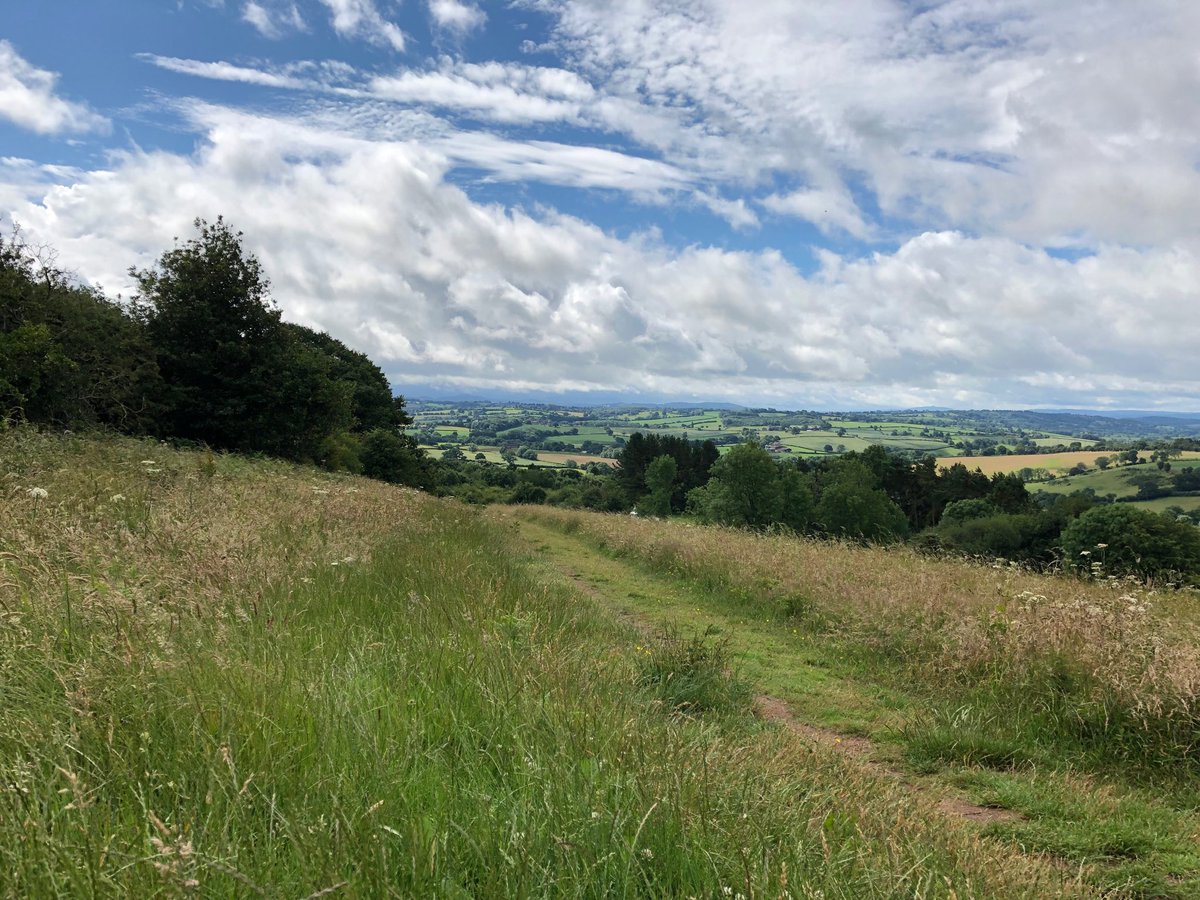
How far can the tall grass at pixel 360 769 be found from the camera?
1851 millimetres

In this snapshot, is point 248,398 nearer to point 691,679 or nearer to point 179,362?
point 179,362

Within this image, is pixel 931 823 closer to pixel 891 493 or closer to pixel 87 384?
pixel 87 384

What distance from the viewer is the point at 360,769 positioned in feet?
7.93

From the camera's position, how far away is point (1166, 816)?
4293 mm

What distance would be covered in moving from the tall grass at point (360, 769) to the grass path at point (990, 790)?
72 cm

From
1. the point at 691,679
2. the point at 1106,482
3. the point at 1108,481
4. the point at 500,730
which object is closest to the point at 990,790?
the point at 691,679

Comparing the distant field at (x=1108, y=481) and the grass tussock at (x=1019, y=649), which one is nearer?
the grass tussock at (x=1019, y=649)

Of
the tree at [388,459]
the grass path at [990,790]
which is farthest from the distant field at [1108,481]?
the grass path at [990,790]

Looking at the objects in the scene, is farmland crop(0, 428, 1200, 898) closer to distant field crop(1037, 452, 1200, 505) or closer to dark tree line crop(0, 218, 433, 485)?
dark tree line crop(0, 218, 433, 485)

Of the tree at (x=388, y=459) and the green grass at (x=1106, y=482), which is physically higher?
the tree at (x=388, y=459)

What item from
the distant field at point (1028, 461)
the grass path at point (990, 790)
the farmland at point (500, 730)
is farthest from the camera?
the distant field at point (1028, 461)

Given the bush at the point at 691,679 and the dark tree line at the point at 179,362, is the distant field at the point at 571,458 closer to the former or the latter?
the dark tree line at the point at 179,362

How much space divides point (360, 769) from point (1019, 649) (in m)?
6.76

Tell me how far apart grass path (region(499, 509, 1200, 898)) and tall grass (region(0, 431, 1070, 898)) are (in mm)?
720
